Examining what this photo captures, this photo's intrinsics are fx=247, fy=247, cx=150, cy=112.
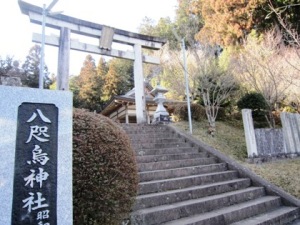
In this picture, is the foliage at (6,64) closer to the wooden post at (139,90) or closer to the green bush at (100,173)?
the wooden post at (139,90)

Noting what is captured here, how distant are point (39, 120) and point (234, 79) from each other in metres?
10.4

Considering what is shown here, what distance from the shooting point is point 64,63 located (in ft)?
26.1

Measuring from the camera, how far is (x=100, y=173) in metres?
2.66

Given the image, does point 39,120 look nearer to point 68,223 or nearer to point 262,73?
point 68,223

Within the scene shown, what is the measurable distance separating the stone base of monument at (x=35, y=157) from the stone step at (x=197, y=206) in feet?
5.09

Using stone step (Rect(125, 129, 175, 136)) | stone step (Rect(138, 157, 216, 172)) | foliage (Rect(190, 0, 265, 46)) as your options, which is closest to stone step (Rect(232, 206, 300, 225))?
stone step (Rect(138, 157, 216, 172))

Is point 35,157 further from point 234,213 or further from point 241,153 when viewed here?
point 241,153

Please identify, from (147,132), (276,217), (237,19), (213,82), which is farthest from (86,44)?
(237,19)

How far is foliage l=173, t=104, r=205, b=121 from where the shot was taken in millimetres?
10906

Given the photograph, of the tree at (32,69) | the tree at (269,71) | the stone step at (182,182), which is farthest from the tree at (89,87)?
the stone step at (182,182)

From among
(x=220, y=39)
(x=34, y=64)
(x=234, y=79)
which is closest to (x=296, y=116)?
(x=234, y=79)

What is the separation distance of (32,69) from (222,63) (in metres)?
18.0

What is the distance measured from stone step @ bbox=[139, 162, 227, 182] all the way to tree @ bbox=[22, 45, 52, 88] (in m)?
18.9

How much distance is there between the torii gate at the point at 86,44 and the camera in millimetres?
7770
